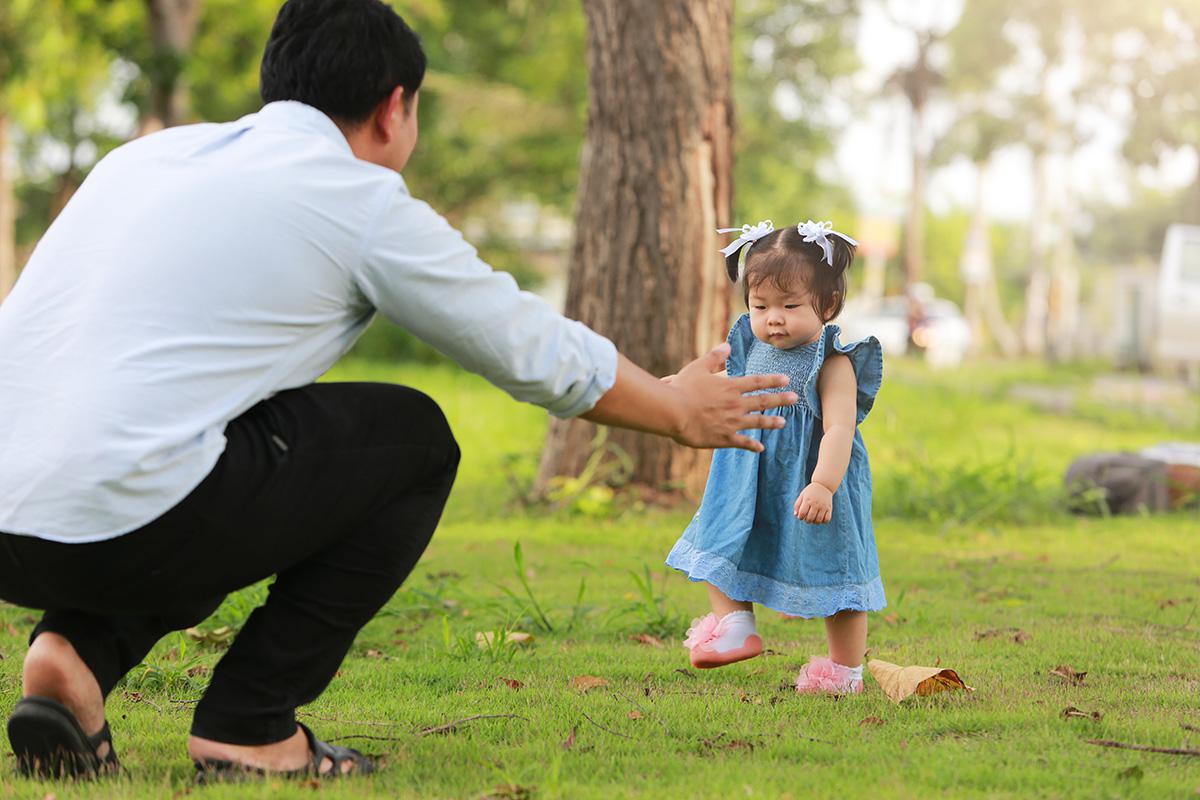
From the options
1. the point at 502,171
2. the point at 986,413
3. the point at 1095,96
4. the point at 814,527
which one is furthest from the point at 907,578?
the point at 1095,96

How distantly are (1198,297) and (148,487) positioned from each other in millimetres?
18669

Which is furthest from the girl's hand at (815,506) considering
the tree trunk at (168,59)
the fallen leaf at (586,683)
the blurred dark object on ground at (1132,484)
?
the tree trunk at (168,59)

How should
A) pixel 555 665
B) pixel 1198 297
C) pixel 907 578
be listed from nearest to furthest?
pixel 555 665 < pixel 907 578 < pixel 1198 297

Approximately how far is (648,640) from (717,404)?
5.76ft

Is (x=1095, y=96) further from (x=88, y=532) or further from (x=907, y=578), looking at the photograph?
(x=88, y=532)

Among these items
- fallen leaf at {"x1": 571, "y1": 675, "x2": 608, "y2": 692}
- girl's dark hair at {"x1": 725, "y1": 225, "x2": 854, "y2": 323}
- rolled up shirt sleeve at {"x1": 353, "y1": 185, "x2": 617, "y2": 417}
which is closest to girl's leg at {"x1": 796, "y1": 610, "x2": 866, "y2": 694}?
fallen leaf at {"x1": 571, "y1": 675, "x2": 608, "y2": 692}

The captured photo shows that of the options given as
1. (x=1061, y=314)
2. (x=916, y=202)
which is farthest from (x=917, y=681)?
(x=1061, y=314)

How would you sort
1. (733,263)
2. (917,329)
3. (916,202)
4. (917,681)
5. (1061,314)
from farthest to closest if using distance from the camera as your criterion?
1. (1061,314)
2. (916,202)
3. (917,329)
4. (733,263)
5. (917,681)

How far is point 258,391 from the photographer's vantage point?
2496 millimetres

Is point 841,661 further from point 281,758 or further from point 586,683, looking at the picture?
point 281,758

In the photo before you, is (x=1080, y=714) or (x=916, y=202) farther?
(x=916, y=202)

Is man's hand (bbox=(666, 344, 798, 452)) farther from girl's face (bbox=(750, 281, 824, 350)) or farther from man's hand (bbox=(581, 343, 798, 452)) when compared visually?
girl's face (bbox=(750, 281, 824, 350))

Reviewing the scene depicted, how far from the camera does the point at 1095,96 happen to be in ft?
103

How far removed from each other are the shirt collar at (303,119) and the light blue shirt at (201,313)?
0.12 ft
